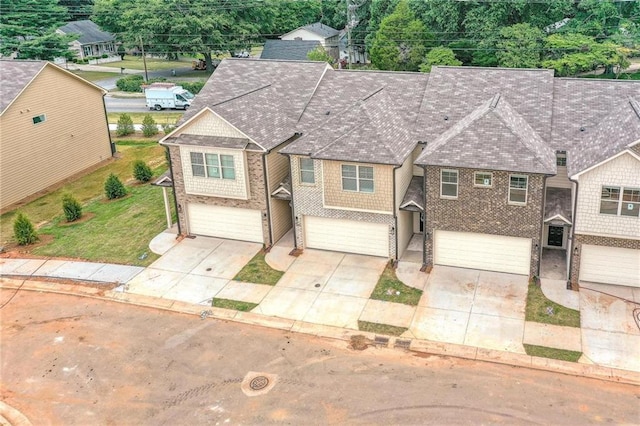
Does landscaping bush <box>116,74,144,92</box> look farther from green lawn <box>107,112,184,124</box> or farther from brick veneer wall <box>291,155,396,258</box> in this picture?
brick veneer wall <box>291,155,396,258</box>

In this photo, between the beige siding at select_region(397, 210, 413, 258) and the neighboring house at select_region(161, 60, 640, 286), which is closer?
the neighboring house at select_region(161, 60, 640, 286)

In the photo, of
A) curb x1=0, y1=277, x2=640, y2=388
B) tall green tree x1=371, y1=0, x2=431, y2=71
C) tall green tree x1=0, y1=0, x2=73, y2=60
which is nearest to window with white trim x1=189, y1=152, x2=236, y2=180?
curb x1=0, y1=277, x2=640, y2=388

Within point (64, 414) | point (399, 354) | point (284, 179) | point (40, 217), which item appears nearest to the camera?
point (64, 414)

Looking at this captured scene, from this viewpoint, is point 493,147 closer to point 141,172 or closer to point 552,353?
point 552,353

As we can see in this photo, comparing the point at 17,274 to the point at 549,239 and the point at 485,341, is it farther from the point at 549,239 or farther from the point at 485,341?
the point at 549,239

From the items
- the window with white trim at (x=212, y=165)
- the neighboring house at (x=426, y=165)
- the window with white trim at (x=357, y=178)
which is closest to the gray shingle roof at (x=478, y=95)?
the neighboring house at (x=426, y=165)

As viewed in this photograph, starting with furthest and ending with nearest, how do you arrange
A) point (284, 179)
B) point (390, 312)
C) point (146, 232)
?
point (146, 232) → point (284, 179) → point (390, 312)

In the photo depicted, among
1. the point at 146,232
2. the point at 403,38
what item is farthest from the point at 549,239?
the point at 403,38
